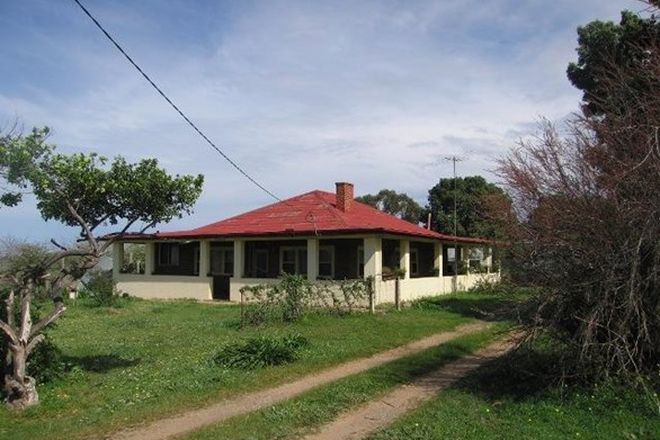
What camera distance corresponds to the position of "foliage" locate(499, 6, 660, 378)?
7469 mm

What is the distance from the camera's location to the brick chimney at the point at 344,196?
2634cm

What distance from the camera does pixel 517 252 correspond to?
8.76 meters

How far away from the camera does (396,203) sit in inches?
2227

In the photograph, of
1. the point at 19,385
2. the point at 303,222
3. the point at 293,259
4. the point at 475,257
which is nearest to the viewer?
the point at 19,385

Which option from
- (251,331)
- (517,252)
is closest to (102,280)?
(251,331)

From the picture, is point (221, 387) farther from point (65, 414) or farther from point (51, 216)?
point (51, 216)

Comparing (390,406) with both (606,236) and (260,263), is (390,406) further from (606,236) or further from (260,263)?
(260,263)

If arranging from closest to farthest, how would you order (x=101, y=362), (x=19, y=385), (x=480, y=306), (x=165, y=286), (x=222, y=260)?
(x=19, y=385)
(x=101, y=362)
(x=480, y=306)
(x=165, y=286)
(x=222, y=260)

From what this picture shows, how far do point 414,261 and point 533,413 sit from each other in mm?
22712

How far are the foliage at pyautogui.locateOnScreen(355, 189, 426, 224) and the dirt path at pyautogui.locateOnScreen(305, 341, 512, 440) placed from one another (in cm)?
4392

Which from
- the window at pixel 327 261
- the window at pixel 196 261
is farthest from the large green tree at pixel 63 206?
the window at pixel 196 261

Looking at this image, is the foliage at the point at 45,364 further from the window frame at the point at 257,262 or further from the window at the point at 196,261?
the window at the point at 196,261

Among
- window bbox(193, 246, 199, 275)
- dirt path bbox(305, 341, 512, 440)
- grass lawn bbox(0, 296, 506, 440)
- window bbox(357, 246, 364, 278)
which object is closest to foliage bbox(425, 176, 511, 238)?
window bbox(357, 246, 364, 278)

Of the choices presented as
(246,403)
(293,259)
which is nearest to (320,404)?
(246,403)
